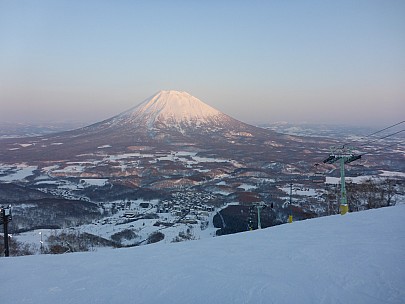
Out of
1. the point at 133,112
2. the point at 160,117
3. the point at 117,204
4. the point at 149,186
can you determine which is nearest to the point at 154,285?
the point at 117,204

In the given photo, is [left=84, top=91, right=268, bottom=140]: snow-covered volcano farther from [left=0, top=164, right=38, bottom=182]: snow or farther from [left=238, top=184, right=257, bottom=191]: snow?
[left=238, top=184, right=257, bottom=191]: snow

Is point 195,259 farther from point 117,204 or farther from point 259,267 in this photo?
point 117,204

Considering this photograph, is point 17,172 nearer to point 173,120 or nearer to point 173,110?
point 173,120

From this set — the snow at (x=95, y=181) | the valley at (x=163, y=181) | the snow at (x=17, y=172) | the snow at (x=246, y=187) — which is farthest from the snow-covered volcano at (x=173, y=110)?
the snow at (x=246, y=187)

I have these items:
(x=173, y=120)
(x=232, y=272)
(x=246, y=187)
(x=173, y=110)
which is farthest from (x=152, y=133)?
(x=232, y=272)

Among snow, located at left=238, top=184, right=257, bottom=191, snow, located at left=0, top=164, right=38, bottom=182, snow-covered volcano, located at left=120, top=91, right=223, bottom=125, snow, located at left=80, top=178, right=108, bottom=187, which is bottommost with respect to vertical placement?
snow, located at left=238, top=184, right=257, bottom=191

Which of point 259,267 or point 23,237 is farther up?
point 259,267

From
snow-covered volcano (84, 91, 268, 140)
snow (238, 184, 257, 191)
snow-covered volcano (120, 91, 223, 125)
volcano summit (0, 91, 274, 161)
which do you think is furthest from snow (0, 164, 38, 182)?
snow-covered volcano (120, 91, 223, 125)

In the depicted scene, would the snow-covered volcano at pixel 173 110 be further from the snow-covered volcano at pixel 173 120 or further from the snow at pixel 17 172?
the snow at pixel 17 172
